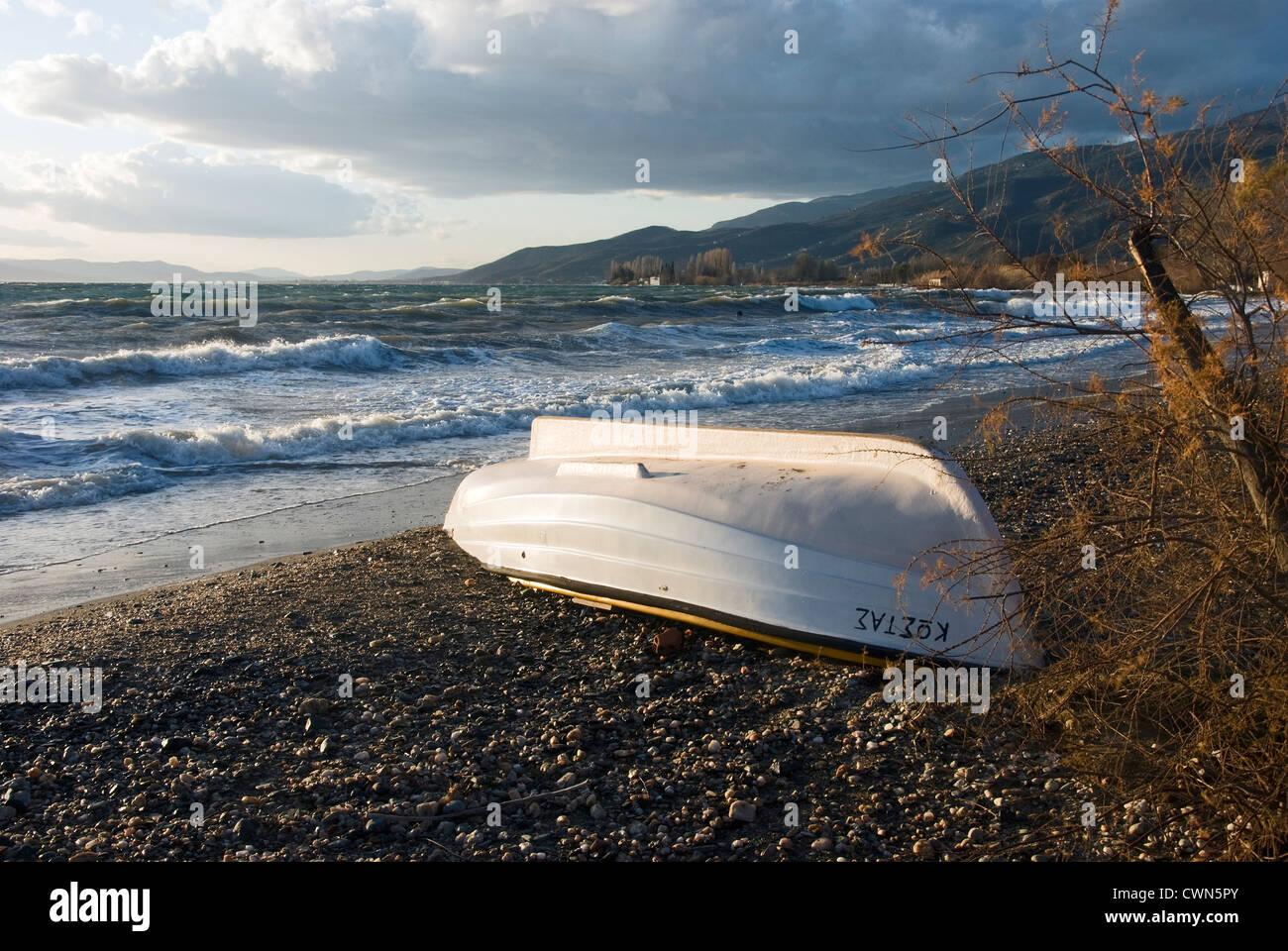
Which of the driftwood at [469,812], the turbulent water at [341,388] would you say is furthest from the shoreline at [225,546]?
the driftwood at [469,812]

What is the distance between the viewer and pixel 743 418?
48.0 feet

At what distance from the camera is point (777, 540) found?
5.36 meters

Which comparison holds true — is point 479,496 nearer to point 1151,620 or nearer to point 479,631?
point 479,631

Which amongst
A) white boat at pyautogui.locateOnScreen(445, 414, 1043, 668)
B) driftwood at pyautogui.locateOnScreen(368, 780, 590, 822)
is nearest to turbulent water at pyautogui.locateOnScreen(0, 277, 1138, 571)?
white boat at pyautogui.locateOnScreen(445, 414, 1043, 668)

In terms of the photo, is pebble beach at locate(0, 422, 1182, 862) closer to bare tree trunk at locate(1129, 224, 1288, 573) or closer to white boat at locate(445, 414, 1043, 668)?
white boat at locate(445, 414, 1043, 668)

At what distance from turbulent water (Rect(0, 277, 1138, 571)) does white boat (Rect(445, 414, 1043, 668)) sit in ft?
3.06

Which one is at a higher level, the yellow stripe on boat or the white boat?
the white boat

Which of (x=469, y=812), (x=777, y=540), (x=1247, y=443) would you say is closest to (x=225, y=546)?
(x=777, y=540)

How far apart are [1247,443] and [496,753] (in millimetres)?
3235

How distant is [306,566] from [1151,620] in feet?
19.4

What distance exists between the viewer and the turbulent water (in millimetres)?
9547

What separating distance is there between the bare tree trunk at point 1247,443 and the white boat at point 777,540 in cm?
99

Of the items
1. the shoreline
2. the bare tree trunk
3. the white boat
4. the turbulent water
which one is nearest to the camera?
the bare tree trunk

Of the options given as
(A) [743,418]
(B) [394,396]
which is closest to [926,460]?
(A) [743,418]
